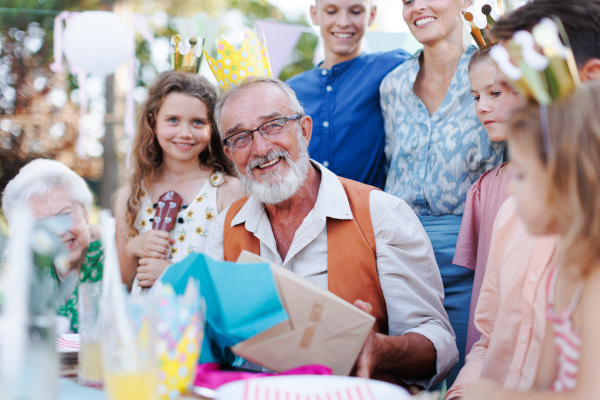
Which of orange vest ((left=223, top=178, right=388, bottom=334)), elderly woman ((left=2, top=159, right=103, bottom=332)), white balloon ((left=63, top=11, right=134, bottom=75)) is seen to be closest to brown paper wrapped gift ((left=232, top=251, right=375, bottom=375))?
orange vest ((left=223, top=178, right=388, bottom=334))

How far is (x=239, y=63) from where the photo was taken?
276cm

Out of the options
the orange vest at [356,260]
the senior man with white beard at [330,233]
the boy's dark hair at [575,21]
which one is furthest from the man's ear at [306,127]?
the boy's dark hair at [575,21]

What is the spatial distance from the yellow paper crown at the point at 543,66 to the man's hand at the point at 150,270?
7.26 feet

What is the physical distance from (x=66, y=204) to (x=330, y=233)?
1.56 metres

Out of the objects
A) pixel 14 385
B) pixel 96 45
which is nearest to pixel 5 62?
pixel 96 45

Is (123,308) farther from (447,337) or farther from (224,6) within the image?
(224,6)

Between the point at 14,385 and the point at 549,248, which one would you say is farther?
the point at 549,248

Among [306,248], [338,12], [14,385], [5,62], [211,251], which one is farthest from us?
[5,62]

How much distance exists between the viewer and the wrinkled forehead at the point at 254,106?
8.25ft

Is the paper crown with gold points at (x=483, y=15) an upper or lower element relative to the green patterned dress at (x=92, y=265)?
upper

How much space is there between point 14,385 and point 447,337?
154 centimetres

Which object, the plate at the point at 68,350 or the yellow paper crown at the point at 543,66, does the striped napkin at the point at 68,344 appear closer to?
the plate at the point at 68,350

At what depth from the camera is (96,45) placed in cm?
550

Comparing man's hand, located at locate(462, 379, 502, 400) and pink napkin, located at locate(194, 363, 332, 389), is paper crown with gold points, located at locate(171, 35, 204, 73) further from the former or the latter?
man's hand, located at locate(462, 379, 502, 400)
